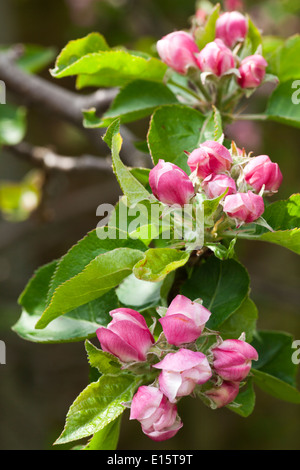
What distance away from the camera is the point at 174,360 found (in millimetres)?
504

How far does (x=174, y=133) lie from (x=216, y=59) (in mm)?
102

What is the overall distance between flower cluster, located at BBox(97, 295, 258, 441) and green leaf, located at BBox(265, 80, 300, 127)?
1.13ft

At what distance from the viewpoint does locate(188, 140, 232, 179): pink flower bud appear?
548 millimetres

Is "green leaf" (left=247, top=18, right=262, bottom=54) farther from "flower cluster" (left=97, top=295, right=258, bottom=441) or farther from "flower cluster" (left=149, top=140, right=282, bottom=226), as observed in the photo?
"flower cluster" (left=97, top=295, right=258, bottom=441)

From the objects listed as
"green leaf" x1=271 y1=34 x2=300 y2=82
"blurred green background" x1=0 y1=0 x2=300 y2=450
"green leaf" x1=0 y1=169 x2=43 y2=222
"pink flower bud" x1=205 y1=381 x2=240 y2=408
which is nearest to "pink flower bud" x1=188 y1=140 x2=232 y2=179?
"pink flower bud" x1=205 y1=381 x2=240 y2=408

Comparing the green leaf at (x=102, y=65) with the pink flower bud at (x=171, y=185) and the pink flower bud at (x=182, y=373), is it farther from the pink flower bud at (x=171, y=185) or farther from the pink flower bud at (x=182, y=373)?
the pink flower bud at (x=182, y=373)

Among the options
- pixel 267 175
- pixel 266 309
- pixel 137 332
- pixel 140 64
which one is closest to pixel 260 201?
pixel 267 175

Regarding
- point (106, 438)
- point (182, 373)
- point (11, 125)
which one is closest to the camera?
point (182, 373)

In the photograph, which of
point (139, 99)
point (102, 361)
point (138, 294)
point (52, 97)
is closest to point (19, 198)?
point (52, 97)

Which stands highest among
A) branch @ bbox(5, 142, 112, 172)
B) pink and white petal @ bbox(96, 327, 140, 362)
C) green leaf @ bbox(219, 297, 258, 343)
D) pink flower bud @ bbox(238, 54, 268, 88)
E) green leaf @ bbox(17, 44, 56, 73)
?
pink flower bud @ bbox(238, 54, 268, 88)

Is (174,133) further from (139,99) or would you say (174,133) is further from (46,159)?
(46,159)

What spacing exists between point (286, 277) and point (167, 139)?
8.23ft

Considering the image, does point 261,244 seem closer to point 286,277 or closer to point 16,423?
point 286,277

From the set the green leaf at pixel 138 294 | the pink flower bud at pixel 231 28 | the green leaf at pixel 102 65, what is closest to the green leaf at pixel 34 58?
the green leaf at pixel 102 65
